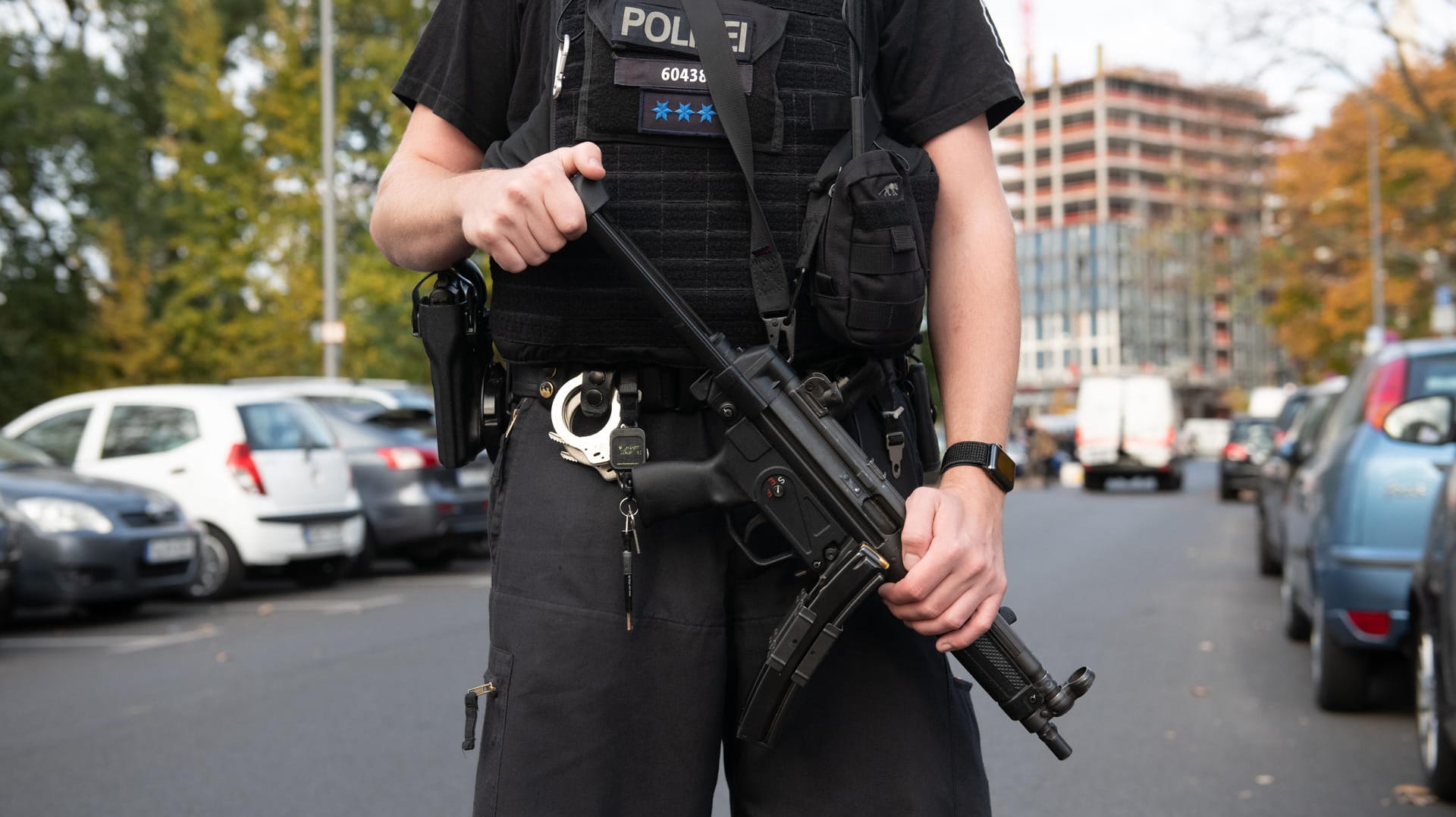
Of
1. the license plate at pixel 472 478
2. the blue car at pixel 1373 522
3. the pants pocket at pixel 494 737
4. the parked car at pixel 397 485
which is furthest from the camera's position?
the license plate at pixel 472 478

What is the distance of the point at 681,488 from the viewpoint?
→ 191 centimetres

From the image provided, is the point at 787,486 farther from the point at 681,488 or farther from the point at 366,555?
the point at 366,555

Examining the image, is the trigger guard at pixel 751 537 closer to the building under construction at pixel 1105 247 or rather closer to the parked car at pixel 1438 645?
the parked car at pixel 1438 645

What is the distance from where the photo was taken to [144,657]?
8664mm

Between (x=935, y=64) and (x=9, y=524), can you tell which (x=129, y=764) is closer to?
(x=9, y=524)

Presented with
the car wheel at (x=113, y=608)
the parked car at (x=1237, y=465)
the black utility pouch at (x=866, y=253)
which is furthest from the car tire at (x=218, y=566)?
the parked car at (x=1237, y=465)

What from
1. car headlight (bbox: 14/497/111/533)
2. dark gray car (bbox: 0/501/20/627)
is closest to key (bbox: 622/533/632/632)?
dark gray car (bbox: 0/501/20/627)

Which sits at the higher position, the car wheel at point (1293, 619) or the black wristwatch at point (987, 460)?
the black wristwatch at point (987, 460)

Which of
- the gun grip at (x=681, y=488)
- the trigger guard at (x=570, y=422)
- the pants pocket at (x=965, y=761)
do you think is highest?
the trigger guard at (x=570, y=422)

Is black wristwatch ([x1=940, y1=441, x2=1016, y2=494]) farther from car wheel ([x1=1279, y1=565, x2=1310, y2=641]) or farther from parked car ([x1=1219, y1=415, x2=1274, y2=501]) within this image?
parked car ([x1=1219, y1=415, x2=1274, y2=501])

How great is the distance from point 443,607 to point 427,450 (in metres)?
2.74

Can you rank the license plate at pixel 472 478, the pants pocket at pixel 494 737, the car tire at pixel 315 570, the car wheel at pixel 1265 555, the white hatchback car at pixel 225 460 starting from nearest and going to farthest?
1. the pants pocket at pixel 494 737
2. the white hatchback car at pixel 225 460
3. the car tire at pixel 315 570
4. the license plate at pixel 472 478
5. the car wheel at pixel 1265 555

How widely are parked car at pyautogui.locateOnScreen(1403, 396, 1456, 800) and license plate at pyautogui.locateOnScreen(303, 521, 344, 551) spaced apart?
27.3 feet

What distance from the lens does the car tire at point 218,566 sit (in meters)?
11.7
